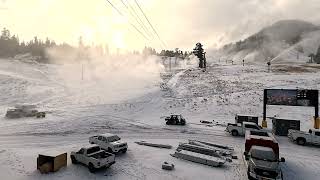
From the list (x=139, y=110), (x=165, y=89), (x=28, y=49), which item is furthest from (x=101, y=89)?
(x=28, y=49)

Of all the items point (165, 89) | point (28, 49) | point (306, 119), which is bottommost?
point (306, 119)

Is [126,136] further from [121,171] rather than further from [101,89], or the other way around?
[101,89]

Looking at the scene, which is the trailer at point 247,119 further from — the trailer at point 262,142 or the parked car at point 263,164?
the parked car at point 263,164

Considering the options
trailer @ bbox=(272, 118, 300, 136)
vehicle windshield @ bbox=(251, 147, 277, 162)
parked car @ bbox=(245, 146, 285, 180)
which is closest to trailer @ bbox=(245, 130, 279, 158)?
parked car @ bbox=(245, 146, 285, 180)

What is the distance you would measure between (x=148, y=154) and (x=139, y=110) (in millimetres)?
20709

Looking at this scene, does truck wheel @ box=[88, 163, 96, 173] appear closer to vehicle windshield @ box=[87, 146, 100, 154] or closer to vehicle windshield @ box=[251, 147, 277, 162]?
vehicle windshield @ box=[87, 146, 100, 154]

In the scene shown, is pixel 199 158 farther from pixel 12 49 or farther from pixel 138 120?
pixel 12 49

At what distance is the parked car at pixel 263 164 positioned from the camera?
60.8 ft

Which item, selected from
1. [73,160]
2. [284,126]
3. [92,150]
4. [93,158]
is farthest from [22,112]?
[284,126]

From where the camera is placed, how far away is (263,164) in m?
19.1

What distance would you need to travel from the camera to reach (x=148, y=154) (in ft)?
81.5

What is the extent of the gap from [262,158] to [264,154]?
381mm

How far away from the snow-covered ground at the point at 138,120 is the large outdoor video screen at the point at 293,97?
470 centimetres

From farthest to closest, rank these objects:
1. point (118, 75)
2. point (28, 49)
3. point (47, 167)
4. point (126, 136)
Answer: point (28, 49), point (118, 75), point (126, 136), point (47, 167)
